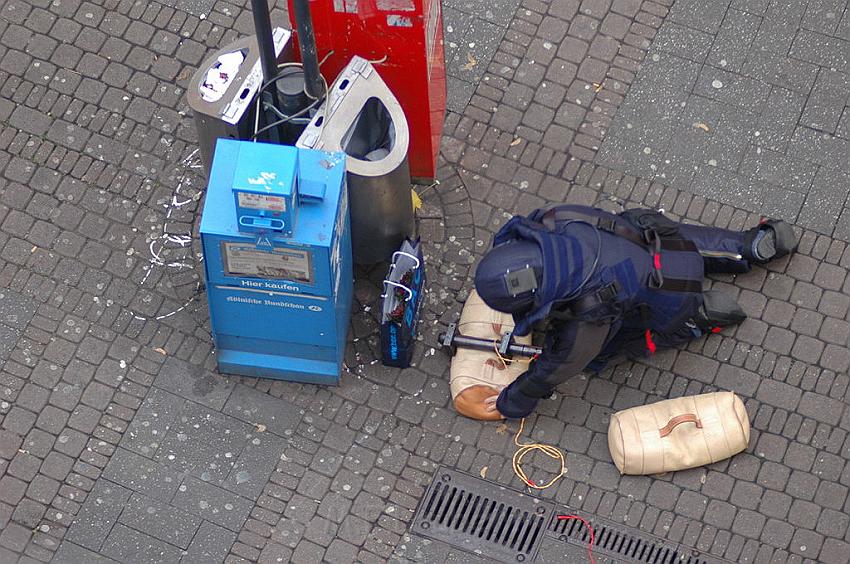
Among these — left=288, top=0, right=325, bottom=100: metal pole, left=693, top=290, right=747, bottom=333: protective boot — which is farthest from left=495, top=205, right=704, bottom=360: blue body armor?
left=288, top=0, right=325, bottom=100: metal pole

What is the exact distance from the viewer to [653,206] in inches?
301

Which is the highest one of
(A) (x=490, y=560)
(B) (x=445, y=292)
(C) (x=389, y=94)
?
Result: (C) (x=389, y=94)

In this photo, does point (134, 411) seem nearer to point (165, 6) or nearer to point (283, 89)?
point (283, 89)

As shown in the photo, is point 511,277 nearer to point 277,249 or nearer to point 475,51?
point 277,249

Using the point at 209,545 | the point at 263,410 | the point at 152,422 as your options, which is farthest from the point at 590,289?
the point at 152,422

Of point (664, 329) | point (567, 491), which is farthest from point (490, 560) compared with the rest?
point (664, 329)

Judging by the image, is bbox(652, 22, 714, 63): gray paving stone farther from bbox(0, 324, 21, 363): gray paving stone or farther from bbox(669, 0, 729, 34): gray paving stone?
bbox(0, 324, 21, 363): gray paving stone

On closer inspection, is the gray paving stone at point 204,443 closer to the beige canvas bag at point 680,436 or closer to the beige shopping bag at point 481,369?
the beige shopping bag at point 481,369

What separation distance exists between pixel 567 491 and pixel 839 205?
8.70 ft

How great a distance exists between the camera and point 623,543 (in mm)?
6730

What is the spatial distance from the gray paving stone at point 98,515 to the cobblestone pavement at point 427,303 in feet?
0.05

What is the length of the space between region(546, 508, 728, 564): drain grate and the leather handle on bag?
586 millimetres

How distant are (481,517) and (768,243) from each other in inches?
95.1

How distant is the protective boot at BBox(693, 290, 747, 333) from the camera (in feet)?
23.0
